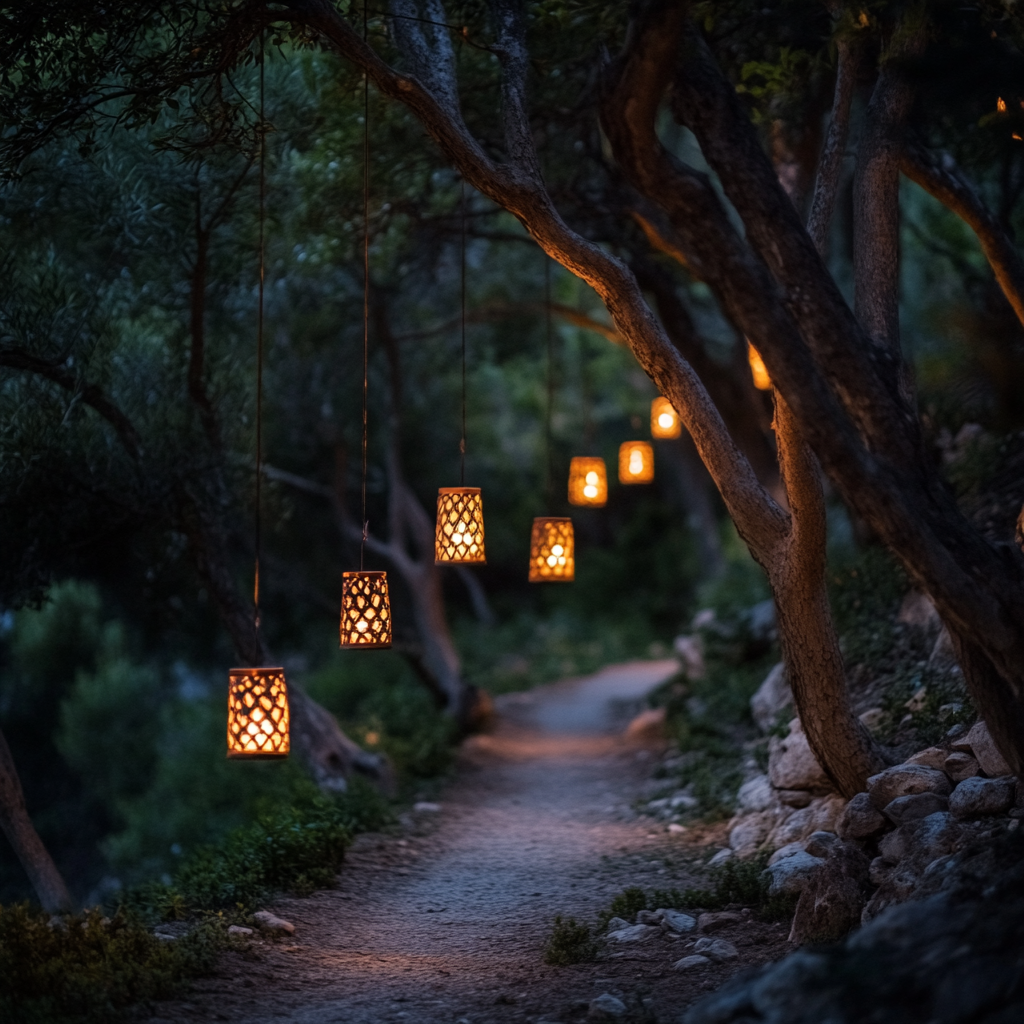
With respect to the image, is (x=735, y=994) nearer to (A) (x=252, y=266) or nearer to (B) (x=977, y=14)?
(B) (x=977, y=14)

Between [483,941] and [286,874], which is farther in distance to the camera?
[286,874]

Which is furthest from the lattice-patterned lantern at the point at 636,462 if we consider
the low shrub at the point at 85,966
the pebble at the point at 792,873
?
the low shrub at the point at 85,966

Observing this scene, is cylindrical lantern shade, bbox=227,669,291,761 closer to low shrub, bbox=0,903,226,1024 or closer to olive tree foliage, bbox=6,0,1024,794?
low shrub, bbox=0,903,226,1024

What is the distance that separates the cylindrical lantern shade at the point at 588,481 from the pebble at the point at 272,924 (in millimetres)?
6047

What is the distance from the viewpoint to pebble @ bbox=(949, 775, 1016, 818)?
5.64 metres

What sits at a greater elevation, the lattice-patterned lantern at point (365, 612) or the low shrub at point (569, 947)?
the lattice-patterned lantern at point (365, 612)

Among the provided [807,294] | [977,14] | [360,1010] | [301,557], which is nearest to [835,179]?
[977,14]

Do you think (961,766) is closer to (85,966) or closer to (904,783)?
(904,783)

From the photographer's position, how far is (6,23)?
6000mm

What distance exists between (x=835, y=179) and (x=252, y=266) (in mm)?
6579

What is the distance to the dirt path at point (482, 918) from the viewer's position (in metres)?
5.15

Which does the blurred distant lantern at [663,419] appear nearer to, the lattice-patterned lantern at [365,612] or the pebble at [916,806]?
the lattice-patterned lantern at [365,612]

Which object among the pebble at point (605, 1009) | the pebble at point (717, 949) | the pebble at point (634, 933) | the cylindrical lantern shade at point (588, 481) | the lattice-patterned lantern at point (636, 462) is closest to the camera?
the pebble at point (605, 1009)

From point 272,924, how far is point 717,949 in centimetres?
272
